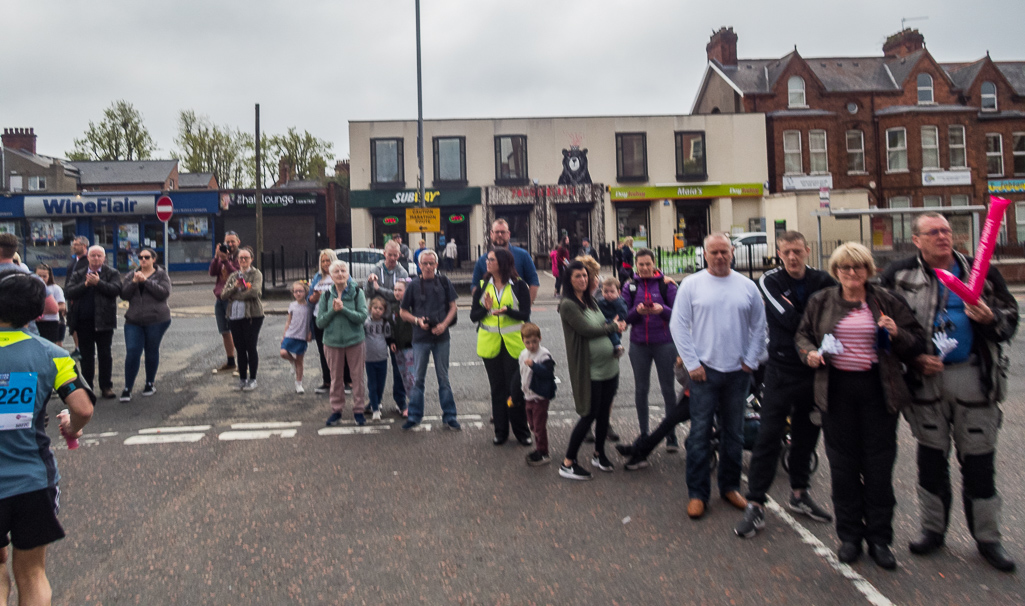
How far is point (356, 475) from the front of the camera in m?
5.86

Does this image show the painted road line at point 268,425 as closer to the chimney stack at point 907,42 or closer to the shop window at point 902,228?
the shop window at point 902,228

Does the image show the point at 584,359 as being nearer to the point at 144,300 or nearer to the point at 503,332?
the point at 503,332

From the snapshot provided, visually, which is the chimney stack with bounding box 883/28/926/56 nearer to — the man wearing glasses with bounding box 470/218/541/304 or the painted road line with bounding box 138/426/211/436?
the man wearing glasses with bounding box 470/218/541/304

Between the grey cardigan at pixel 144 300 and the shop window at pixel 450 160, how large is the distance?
26702 mm

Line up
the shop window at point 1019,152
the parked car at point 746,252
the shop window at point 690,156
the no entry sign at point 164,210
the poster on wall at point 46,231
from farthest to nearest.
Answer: the poster on wall at point 46,231 → the shop window at point 1019,152 → the shop window at point 690,156 → the parked car at point 746,252 → the no entry sign at point 164,210

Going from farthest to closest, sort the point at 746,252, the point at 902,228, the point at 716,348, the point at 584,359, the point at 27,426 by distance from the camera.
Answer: the point at 746,252
the point at 902,228
the point at 584,359
the point at 716,348
the point at 27,426

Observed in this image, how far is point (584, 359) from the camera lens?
564 cm

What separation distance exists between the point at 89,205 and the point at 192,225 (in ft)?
16.2

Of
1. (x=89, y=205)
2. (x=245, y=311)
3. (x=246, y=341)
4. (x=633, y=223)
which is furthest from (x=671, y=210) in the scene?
(x=245, y=311)

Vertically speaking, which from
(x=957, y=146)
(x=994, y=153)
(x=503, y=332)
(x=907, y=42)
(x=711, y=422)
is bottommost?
(x=711, y=422)

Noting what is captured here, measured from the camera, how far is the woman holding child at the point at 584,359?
18.5ft

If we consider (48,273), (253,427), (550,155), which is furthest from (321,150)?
(253,427)

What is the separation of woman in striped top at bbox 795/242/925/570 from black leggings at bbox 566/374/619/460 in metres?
1.84

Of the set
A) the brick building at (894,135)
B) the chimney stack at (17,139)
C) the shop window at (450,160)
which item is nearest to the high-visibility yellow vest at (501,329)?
the shop window at (450,160)
